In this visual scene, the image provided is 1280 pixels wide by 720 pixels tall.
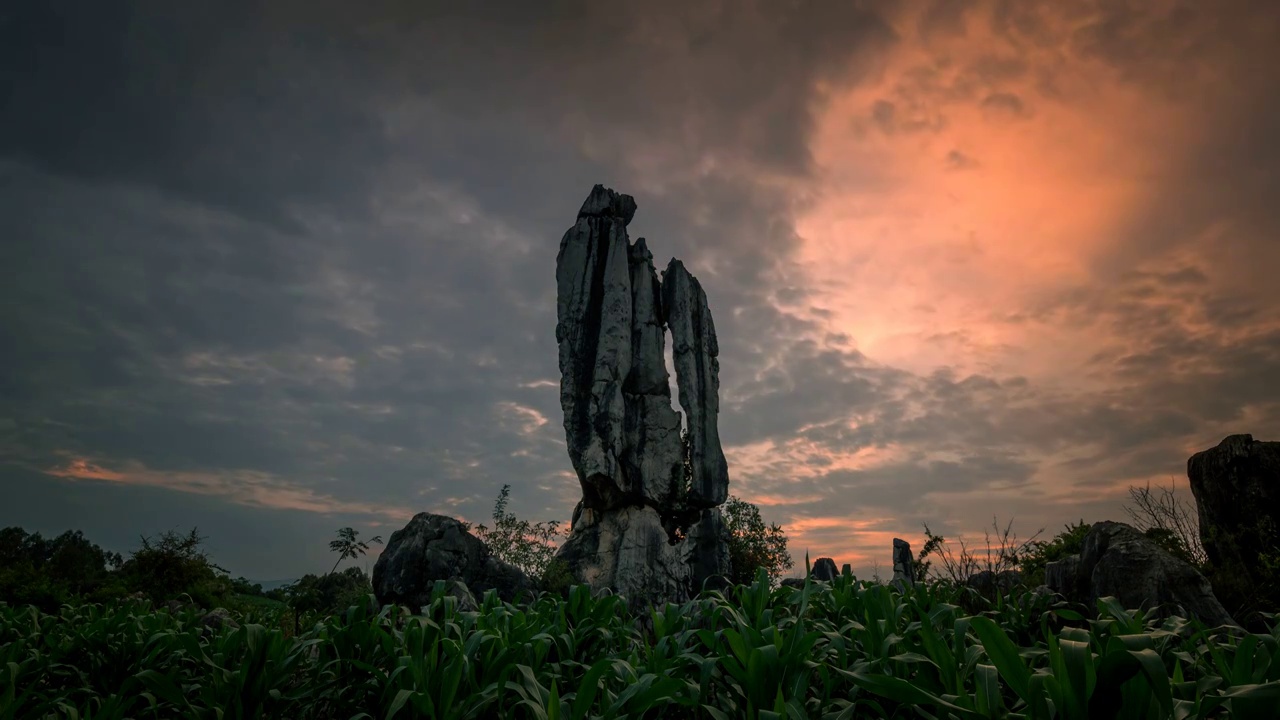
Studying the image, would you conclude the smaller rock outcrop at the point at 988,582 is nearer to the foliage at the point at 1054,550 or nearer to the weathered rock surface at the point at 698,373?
the foliage at the point at 1054,550

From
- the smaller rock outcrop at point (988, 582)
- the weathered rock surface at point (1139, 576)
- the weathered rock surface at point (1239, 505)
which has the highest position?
the weathered rock surface at point (1239, 505)

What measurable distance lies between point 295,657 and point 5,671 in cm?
256

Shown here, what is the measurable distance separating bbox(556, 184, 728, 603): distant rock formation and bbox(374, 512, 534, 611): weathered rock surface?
1186cm

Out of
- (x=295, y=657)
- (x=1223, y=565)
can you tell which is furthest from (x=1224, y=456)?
(x=295, y=657)

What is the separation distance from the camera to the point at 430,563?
13812mm

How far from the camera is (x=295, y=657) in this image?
4320mm

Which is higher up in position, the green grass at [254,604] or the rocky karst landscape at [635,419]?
the rocky karst landscape at [635,419]

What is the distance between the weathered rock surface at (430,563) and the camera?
13359mm

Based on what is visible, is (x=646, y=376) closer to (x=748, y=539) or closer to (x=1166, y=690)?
(x=748, y=539)

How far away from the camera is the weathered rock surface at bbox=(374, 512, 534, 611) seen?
1336 centimetres

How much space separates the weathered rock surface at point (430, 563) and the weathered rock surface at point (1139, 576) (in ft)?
35.1

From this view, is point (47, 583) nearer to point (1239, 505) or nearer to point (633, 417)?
point (633, 417)

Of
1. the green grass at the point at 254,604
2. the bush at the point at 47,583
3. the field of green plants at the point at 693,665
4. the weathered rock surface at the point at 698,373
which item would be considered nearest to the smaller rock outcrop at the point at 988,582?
the field of green plants at the point at 693,665

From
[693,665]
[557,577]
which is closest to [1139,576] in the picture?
[693,665]
